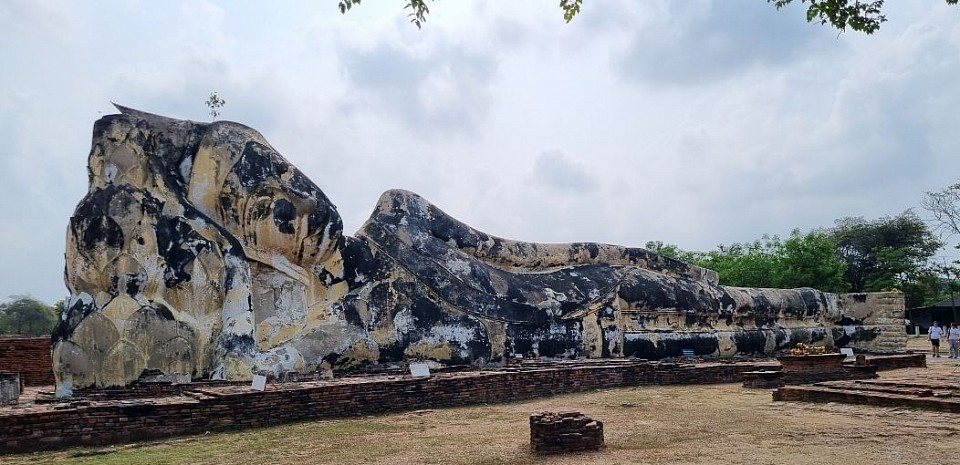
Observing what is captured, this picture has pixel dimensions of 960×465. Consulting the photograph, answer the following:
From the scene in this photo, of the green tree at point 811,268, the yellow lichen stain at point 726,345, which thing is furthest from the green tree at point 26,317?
the yellow lichen stain at point 726,345

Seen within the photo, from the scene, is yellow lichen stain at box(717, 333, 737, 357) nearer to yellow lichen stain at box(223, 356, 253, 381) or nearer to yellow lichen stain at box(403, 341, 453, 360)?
yellow lichen stain at box(403, 341, 453, 360)

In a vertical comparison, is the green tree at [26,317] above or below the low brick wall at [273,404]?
above

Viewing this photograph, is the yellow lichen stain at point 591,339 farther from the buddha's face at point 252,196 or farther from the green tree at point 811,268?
the green tree at point 811,268

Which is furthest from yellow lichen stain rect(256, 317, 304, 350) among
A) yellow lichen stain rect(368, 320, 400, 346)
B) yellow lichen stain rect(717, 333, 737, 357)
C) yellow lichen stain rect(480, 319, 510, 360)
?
yellow lichen stain rect(717, 333, 737, 357)

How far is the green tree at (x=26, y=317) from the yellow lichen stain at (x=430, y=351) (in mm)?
40708

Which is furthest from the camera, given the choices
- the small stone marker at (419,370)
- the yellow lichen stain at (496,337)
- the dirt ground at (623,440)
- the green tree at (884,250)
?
the green tree at (884,250)

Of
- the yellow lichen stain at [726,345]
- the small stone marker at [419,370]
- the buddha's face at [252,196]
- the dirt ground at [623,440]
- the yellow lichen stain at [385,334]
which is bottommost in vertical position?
the dirt ground at [623,440]

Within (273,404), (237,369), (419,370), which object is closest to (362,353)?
(419,370)

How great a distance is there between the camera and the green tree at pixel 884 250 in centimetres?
3053

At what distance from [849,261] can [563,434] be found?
3178cm

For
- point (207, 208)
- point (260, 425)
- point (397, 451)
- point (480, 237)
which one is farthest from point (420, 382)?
point (480, 237)

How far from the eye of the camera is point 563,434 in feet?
17.9

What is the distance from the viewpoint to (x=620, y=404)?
834 cm

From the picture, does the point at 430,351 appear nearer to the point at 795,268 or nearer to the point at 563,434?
the point at 563,434
